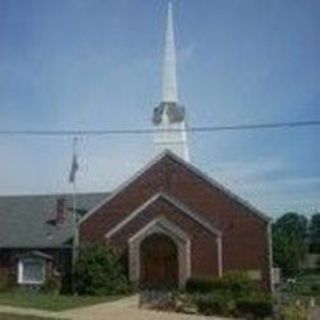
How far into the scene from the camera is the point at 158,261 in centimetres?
4666

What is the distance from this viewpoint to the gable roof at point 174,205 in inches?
1822

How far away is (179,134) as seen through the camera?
67875 millimetres

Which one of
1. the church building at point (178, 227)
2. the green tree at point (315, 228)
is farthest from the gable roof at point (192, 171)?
the green tree at point (315, 228)

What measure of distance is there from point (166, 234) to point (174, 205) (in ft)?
5.74

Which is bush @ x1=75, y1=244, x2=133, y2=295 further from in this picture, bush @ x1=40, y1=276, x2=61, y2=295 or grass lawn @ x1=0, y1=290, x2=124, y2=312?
grass lawn @ x1=0, y1=290, x2=124, y2=312

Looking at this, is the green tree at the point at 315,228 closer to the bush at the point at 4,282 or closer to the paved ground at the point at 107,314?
the bush at the point at 4,282

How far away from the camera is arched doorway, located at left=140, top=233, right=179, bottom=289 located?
46500mm

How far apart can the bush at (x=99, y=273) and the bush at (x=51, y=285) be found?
2337 millimetres

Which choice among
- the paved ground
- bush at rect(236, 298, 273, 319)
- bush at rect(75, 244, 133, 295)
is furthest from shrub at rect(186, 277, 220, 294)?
the paved ground

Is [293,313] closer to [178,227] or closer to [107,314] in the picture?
[107,314]

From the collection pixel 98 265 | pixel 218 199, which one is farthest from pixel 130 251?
pixel 218 199

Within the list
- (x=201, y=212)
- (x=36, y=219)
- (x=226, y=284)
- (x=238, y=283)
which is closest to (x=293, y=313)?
(x=238, y=283)

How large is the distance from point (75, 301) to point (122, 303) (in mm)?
2274

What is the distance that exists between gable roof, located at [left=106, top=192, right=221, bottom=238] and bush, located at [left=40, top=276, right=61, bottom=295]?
4251 mm
